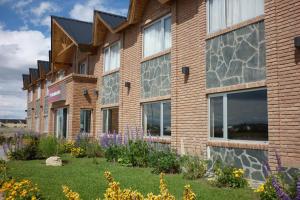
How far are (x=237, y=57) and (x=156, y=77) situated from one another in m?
5.08

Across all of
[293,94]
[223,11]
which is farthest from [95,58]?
[293,94]

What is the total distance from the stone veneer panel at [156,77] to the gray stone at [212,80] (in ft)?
8.65

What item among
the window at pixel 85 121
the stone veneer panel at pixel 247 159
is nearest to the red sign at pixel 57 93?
the window at pixel 85 121

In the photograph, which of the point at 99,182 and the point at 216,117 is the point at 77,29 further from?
the point at 99,182

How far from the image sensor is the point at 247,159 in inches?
386

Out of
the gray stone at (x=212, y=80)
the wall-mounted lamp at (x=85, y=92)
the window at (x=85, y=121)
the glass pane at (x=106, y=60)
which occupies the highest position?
the glass pane at (x=106, y=60)

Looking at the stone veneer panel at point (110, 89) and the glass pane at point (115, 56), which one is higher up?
the glass pane at point (115, 56)

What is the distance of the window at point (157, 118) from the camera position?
14.2 m

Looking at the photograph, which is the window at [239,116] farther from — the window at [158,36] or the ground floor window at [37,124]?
the ground floor window at [37,124]

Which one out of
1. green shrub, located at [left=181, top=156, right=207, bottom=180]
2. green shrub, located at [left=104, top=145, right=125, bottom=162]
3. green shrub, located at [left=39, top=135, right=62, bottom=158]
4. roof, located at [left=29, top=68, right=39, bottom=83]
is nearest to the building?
green shrub, located at [left=181, top=156, right=207, bottom=180]

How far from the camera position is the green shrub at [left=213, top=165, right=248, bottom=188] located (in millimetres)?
9203

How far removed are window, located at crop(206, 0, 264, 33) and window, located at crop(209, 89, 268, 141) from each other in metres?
2.30

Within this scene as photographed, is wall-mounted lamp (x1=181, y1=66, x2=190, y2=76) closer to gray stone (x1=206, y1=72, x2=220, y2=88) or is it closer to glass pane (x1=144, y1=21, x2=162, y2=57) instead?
gray stone (x1=206, y1=72, x2=220, y2=88)

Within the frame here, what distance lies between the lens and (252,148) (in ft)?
31.6
